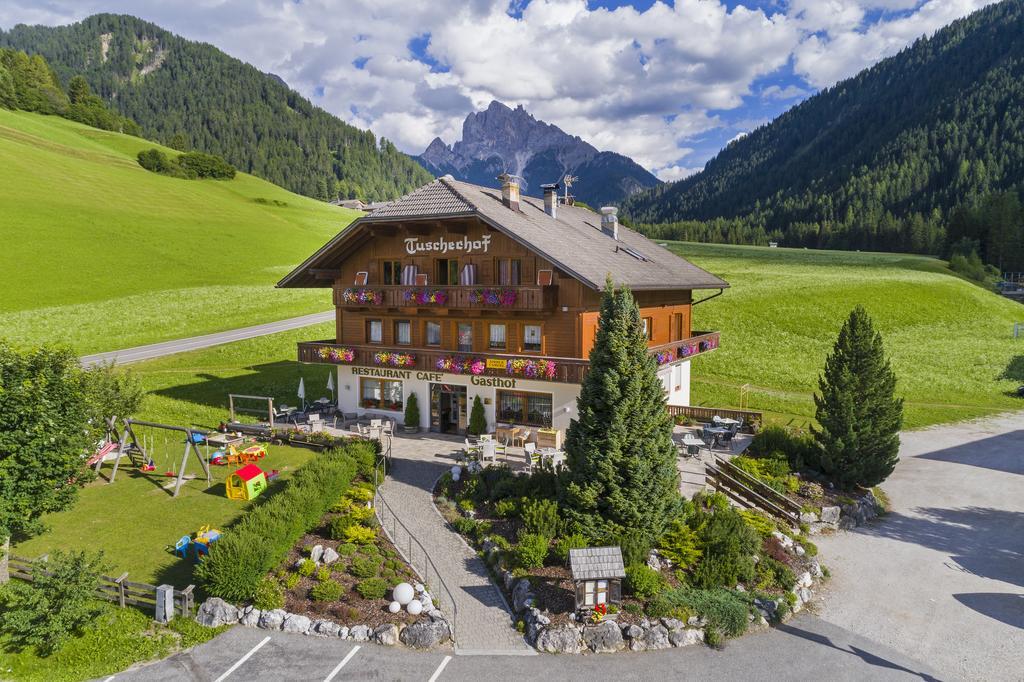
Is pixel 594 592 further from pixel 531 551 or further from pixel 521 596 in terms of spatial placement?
pixel 531 551

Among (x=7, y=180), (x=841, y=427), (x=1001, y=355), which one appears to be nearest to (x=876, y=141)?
(x=1001, y=355)

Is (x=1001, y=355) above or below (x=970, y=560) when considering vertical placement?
above

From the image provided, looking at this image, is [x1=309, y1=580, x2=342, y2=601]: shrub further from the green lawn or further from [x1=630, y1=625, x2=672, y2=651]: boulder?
[x1=630, y1=625, x2=672, y2=651]: boulder

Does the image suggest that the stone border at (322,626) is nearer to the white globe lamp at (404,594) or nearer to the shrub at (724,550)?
the white globe lamp at (404,594)

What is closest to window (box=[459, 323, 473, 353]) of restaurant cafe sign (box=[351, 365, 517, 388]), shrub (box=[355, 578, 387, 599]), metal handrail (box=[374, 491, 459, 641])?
restaurant cafe sign (box=[351, 365, 517, 388])

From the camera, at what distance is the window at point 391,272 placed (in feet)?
100

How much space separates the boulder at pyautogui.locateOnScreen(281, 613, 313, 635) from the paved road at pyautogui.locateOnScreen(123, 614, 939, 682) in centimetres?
20

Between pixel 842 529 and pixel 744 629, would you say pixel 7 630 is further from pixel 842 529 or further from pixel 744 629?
pixel 842 529

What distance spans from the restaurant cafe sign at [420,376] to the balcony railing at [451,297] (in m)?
3.04

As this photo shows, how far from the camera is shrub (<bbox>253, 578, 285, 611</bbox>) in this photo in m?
14.6

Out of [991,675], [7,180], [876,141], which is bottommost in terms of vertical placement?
[991,675]

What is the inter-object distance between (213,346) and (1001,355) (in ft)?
213

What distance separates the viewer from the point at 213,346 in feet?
159

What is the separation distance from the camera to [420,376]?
29172 mm
